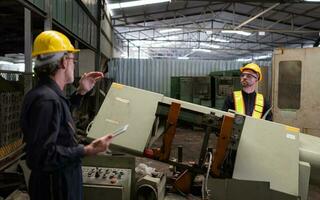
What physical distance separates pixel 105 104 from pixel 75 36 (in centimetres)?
316

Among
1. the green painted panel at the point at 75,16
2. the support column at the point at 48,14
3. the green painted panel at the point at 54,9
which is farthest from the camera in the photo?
the green painted panel at the point at 75,16

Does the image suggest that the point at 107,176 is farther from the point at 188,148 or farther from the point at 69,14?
the point at 188,148

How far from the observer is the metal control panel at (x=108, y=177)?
84.1 inches

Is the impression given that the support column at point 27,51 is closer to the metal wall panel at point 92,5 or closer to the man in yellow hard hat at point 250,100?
the man in yellow hard hat at point 250,100

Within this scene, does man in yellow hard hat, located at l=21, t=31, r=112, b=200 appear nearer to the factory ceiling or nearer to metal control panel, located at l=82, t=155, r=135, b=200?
metal control panel, located at l=82, t=155, r=135, b=200

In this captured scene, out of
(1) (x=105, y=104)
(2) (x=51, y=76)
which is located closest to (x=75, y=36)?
(1) (x=105, y=104)

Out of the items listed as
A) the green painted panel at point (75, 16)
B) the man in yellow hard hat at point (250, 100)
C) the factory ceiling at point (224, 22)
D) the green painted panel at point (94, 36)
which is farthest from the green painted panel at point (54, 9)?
the factory ceiling at point (224, 22)

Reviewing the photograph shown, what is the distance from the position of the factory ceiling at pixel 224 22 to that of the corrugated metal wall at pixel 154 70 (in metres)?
1.18

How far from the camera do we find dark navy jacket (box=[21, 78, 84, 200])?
1336mm

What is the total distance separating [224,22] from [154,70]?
3559 mm

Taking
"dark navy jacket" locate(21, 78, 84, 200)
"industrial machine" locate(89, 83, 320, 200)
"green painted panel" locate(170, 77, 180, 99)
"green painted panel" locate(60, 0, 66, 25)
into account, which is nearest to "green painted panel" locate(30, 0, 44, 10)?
"green painted panel" locate(60, 0, 66, 25)

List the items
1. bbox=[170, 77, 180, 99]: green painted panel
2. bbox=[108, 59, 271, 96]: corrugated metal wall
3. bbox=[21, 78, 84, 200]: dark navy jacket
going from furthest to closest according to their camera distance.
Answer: bbox=[108, 59, 271, 96]: corrugated metal wall
bbox=[170, 77, 180, 99]: green painted panel
bbox=[21, 78, 84, 200]: dark navy jacket

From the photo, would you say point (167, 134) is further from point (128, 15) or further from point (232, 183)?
point (128, 15)

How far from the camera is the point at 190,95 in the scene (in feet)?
32.0
